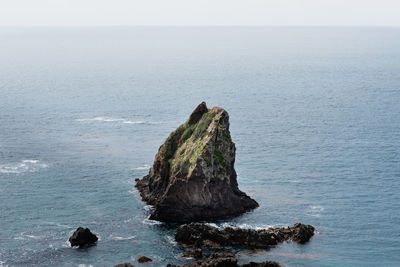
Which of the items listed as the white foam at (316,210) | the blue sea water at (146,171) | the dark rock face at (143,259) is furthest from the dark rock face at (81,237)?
the white foam at (316,210)

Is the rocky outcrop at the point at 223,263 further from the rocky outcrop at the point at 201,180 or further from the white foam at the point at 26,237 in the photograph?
the white foam at the point at 26,237

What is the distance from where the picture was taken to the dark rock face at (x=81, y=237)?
102 m

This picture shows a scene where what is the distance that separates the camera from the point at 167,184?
121 m

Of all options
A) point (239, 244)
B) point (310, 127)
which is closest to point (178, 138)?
point (239, 244)

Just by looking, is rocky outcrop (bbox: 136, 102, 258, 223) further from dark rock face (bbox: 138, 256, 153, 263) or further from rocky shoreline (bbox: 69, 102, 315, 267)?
dark rock face (bbox: 138, 256, 153, 263)

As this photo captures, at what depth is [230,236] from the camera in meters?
104

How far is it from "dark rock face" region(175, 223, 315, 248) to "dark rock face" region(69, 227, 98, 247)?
48.2 feet

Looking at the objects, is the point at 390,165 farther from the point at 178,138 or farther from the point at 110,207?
the point at 110,207

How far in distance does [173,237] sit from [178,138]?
25902 mm

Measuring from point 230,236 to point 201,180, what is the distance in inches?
540

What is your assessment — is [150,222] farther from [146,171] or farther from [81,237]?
[146,171]

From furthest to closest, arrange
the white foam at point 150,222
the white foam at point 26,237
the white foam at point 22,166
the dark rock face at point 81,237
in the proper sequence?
the white foam at point 22,166 → the white foam at point 150,222 → the white foam at point 26,237 → the dark rock face at point 81,237

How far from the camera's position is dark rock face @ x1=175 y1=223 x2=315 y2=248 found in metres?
104

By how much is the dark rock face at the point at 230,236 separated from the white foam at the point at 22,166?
51.3 metres
